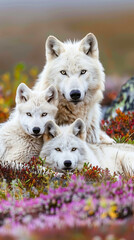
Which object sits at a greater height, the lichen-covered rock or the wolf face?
the lichen-covered rock

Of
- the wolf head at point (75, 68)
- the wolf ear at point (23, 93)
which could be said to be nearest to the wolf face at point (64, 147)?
the wolf head at point (75, 68)

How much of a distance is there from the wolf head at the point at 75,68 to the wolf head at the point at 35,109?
0.32m

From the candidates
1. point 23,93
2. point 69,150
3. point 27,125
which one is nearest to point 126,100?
point 23,93

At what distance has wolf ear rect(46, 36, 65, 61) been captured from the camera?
273 inches

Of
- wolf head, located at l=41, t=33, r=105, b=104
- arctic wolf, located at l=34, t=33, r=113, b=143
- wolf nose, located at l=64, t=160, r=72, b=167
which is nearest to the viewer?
wolf nose, located at l=64, t=160, r=72, b=167

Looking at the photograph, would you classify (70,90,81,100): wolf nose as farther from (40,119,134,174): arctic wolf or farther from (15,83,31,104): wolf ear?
(15,83,31,104): wolf ear

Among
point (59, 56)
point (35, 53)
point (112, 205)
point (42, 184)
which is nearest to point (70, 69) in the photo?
point (59, 56)

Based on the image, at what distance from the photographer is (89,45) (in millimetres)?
7031

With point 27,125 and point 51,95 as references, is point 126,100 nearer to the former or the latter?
point 51,95

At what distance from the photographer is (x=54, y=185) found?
468 centimetres

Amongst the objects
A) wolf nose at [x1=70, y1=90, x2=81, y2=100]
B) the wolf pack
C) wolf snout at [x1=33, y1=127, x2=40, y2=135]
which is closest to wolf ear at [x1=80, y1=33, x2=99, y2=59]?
the wolf pack

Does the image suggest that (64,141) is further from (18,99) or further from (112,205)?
(112,205)

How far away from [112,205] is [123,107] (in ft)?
23.7

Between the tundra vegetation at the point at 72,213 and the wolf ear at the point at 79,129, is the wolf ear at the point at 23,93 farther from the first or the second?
the tundra vegetation at the point at 72,213
